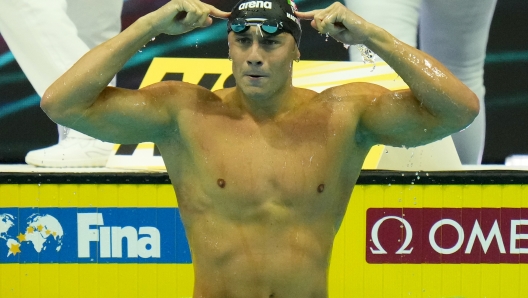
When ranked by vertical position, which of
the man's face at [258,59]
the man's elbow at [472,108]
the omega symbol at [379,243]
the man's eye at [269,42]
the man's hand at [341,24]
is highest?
the man's hand at [341,24]

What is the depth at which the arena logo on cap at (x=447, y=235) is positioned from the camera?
4.11 meters

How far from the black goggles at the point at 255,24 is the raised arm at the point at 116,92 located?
0.30ft

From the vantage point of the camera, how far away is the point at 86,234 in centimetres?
412

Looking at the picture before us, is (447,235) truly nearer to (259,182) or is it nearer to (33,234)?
(259,182)

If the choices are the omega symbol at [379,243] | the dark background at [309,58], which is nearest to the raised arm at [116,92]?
the dark background at [309,58]

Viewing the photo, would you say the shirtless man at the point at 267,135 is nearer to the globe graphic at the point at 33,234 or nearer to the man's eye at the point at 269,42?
the man's eye at the point at 269,42

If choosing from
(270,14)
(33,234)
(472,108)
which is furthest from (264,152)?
(33,234)

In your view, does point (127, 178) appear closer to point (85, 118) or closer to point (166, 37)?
point (166, 37)

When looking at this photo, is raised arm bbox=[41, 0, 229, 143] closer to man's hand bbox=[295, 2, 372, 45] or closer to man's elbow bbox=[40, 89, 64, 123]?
man's elbow bbox=[40, 89, 64, 123]

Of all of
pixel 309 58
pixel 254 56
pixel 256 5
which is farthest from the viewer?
pixel 309 58

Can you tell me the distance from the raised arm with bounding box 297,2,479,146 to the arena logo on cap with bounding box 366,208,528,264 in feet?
6.39

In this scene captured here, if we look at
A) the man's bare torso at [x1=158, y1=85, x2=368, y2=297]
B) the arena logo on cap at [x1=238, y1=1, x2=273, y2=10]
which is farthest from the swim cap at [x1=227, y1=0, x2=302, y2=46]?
the man's bare torso at [x1=158, y1=85, x2=368, y2=297]

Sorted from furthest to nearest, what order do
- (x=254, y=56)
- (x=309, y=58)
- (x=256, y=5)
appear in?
1. (x=309, y=58)
2. (x=256, y=5)
3. (x=254, y=56)

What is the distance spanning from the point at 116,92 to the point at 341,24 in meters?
0.76
